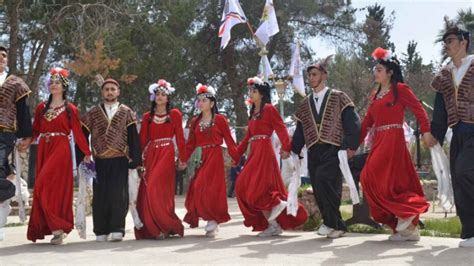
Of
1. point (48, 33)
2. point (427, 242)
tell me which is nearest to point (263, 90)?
point (427, 242)

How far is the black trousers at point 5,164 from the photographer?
6.35m

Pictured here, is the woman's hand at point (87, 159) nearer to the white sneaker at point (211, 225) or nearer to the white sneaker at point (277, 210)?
the white sneaker at point (211, 225)

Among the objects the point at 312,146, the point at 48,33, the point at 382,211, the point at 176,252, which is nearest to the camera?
the point at 176,252

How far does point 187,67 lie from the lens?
23328 mm

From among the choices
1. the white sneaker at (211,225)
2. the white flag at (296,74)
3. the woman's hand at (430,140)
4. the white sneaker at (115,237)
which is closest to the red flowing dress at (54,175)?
the white sneaker at (115,237)

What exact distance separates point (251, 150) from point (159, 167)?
1133 mm

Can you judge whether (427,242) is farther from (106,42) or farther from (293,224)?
(106,42)

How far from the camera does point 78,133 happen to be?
707 cm

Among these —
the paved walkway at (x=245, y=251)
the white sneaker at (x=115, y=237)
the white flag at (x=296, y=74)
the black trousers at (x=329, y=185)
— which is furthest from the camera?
the white flag at (x=296, y=74)

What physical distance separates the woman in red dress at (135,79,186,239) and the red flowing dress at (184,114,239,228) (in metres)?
0.26

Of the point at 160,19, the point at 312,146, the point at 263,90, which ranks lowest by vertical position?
the point at 312,146

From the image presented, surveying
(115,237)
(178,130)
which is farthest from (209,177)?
(115,237)

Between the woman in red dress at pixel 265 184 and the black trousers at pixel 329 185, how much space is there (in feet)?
2.01

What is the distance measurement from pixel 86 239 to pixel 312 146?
2.85 meters
